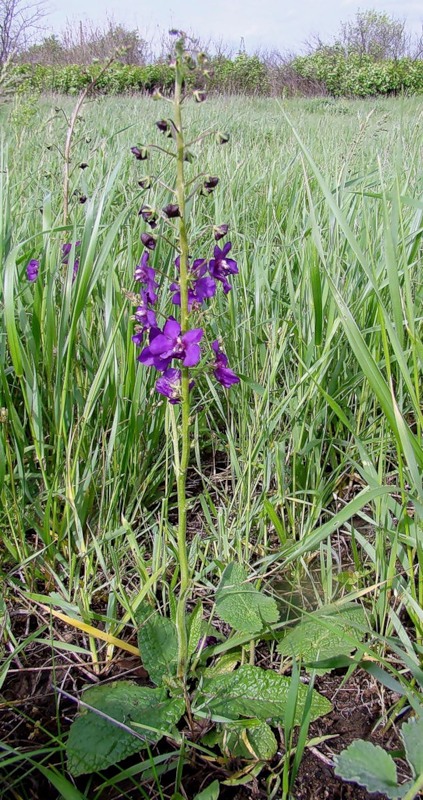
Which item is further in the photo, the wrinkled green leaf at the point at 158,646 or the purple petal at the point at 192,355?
the wrinkled green leaf at the point at 158,646

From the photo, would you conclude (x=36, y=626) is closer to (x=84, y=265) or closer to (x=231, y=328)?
(x=84, y=265)

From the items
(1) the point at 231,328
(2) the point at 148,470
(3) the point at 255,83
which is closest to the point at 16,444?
(2) the point at 148,470

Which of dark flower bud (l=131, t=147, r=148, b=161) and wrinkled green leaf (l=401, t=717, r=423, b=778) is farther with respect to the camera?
dark flower bud (l=131, t=147, r=148, b=161)

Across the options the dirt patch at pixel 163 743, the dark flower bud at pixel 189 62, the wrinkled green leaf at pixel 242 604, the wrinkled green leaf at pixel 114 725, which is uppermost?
the dark flower bud at pixel 189 62

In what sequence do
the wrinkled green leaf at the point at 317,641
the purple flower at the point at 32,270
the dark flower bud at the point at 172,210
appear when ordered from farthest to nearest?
the purple flower at the point at 32,270
the wrinkled green leaf at the point at 317,641
the dark flower bud at the point at 172,210

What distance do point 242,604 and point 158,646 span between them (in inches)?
6.4

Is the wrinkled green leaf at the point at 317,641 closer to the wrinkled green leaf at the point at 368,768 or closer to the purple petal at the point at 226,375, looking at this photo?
the wrinkled green leaf at the point at 368,768

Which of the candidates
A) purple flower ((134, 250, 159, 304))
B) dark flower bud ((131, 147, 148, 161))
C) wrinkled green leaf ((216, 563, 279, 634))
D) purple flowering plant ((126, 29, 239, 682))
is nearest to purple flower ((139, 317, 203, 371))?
purple flowering plant ((126, 29, 239, 682))

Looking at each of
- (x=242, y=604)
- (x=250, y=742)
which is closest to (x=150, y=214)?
(x=242, y=604)

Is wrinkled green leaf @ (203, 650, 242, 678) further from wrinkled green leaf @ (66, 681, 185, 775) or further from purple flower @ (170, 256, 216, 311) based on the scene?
purple flower @ (170, 256, 216, 311)

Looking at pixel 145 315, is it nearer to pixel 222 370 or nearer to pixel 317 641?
pixel 222 370

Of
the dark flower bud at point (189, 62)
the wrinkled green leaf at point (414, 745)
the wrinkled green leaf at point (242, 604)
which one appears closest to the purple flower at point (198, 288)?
the dark flower bud at point (189, 62)

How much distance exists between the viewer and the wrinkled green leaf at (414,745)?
25.8 inches

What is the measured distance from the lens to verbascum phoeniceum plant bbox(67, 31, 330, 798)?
835mm
